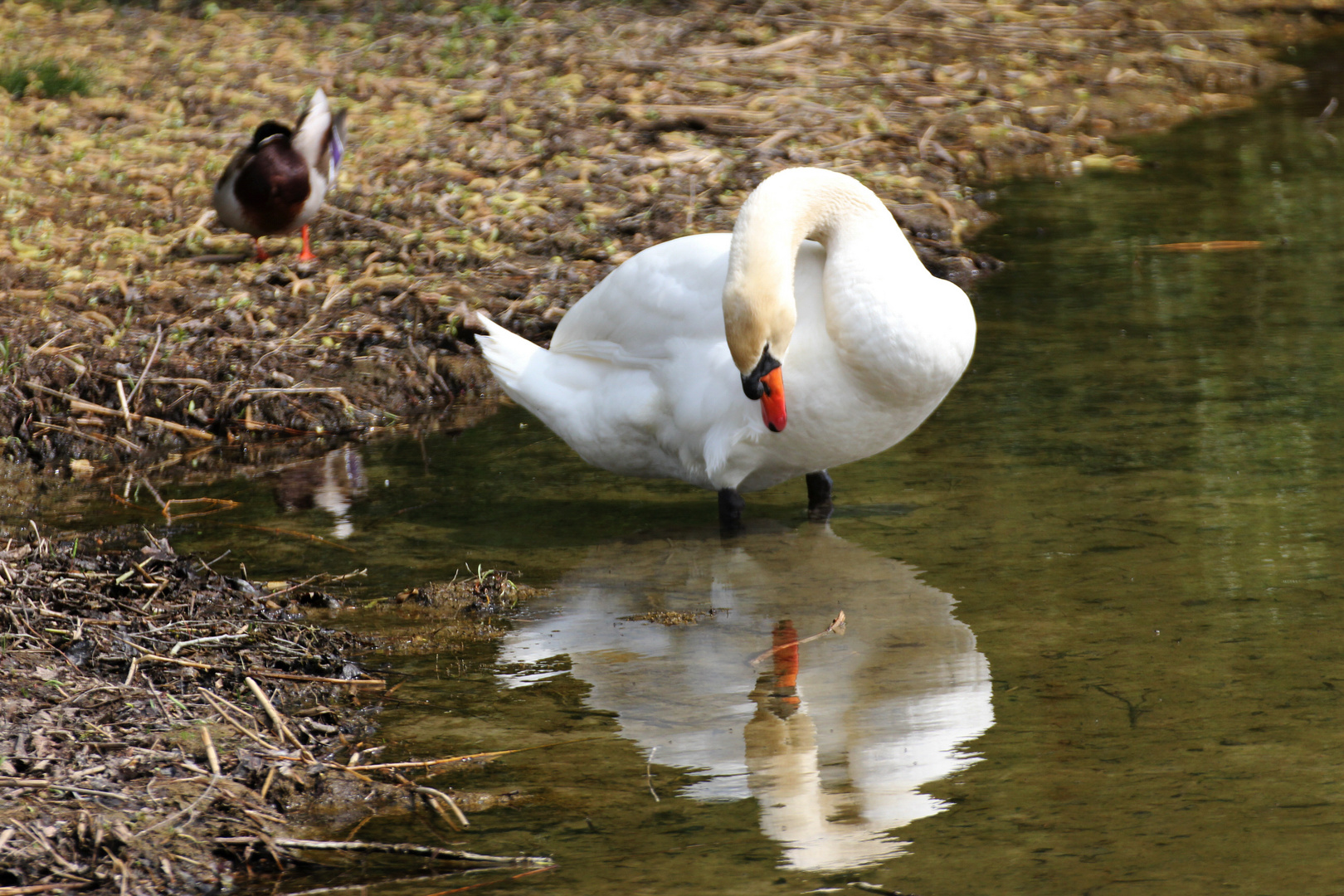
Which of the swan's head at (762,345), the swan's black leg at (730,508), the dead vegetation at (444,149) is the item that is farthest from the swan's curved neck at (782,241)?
the dead vegetation at (444,149)

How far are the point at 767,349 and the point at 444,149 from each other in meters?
5.39

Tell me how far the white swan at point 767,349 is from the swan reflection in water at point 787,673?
34 cm

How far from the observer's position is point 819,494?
516cm

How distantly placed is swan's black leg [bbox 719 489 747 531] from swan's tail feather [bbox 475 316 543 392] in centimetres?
95

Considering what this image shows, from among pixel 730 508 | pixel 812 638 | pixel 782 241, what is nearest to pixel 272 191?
pixel 730 508

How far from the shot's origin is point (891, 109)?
1044 centimetres

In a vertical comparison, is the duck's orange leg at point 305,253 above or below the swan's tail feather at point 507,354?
above

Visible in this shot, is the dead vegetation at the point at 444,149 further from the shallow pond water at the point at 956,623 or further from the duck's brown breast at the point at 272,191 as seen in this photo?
the shallow pond water at the point at 956,623

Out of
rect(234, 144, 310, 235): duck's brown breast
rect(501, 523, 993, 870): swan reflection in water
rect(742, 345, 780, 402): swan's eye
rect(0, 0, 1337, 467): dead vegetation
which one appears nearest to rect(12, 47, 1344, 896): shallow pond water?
rect(501, 523, 993, 870): swan reflection in water

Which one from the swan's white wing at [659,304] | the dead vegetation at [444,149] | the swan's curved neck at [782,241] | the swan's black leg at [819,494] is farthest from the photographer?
the dead vegetation at [444,149]

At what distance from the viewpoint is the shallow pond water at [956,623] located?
289 cm

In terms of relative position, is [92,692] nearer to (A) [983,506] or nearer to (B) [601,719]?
(B) [601,719]

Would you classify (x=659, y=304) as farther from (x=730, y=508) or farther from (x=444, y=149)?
(x=444, y=149)

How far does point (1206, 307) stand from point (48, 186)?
6.19 m
